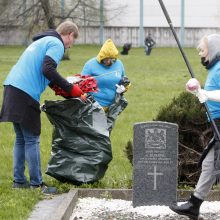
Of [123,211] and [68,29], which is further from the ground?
[68,29]

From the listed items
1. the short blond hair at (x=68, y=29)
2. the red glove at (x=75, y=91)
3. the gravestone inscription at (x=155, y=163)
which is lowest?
the gravestone inscription at (x=155, y=163)

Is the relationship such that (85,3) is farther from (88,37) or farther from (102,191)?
(102,191)

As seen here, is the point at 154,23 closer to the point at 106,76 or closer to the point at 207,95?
the point at 106,76

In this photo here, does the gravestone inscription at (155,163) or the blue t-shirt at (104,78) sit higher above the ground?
the blue t-shirt at (104,78)

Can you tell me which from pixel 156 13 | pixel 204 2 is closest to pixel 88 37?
pixel 156 13

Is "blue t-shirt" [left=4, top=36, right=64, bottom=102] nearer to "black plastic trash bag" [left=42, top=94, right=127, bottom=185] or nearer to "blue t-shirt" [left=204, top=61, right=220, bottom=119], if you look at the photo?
"black plastic trash bag" [left=42, top=94, right=127, bottom=185]

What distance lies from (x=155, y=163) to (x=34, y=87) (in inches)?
58.6

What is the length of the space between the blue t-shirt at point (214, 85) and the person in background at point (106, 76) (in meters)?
2.83

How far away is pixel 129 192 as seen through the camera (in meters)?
8.11

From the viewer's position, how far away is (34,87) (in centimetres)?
800

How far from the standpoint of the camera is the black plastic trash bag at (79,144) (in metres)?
8.35

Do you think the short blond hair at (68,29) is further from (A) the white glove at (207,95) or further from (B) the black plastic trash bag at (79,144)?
(A) the white glove at (207,95)

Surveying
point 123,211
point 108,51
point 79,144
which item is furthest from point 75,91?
point 108,51

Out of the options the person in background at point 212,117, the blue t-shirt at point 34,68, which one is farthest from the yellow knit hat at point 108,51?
the person in background at point 212,117
